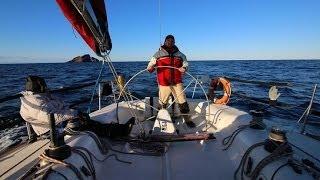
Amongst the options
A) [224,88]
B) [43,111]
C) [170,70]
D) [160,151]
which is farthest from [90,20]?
[224,88]

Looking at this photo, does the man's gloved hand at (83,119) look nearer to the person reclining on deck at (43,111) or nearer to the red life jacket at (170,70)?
the person reclining on deck at (43,111)

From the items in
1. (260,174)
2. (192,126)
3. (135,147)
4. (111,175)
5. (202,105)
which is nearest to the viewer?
(260,174)

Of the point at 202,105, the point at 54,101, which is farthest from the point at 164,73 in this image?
the point at 54,101

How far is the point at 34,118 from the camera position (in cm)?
395

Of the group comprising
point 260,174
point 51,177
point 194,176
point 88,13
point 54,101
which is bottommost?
point 194,176

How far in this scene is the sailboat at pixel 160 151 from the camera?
8.78 feet

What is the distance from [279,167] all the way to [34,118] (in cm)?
317

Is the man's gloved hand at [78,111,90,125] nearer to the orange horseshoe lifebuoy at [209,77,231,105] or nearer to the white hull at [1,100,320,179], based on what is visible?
the white hull at [1,100,320,179]

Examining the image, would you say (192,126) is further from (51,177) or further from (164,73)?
(51,177)

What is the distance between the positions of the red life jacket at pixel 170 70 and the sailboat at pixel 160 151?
97 centimetres

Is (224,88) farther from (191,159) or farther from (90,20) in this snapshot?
(90,20)

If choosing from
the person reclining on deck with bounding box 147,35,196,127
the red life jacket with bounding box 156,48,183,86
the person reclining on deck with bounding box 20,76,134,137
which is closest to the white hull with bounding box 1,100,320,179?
the person reclining on deck with bounding box 20,76,134,137

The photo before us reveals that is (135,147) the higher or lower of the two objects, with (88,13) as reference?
lower

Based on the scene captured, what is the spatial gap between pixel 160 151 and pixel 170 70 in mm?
2050
